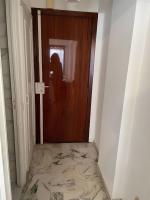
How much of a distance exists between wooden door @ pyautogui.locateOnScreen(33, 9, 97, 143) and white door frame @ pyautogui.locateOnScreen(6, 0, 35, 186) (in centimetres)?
79

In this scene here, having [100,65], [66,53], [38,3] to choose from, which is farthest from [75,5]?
[100,65]

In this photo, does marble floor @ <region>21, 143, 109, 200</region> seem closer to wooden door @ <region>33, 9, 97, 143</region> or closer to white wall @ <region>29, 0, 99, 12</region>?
wooden door @ <region>33, 9, 97, 143</region>

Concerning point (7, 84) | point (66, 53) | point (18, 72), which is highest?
point (66, 53)

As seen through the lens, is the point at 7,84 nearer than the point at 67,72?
Yes

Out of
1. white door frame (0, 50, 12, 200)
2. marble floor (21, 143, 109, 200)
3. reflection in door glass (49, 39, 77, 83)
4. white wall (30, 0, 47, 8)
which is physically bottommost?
marble floor (21, 143, 109, 200)

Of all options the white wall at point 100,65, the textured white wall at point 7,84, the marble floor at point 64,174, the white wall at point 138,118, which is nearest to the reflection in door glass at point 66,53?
the white wall at point 100,65

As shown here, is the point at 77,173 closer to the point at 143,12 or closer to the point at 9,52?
the point at 9,52

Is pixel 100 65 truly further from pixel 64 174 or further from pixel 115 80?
pixel 64 174

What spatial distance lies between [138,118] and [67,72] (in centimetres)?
144

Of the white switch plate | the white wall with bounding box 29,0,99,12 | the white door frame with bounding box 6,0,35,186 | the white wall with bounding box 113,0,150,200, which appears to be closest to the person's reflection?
the white switch plate

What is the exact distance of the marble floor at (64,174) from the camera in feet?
6.10

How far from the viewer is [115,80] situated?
5.52 ft

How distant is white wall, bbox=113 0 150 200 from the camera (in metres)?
1.30

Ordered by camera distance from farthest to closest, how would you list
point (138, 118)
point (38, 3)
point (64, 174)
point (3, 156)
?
point (38, 3), point (64, 174), point (138, 118), point (3, 156)
